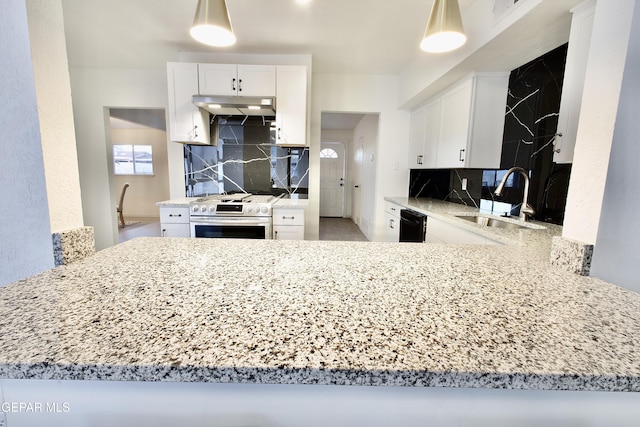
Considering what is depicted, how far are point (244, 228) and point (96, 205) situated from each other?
2.69m

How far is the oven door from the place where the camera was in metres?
2.61

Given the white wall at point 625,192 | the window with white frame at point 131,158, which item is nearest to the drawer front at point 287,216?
the white wall at point 625,192

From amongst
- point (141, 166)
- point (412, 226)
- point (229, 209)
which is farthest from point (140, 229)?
point (412, 226)

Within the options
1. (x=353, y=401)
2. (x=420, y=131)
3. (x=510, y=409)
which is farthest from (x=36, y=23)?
(x=420, y=131)

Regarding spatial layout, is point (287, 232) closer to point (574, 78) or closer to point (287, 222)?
point (287, 222)

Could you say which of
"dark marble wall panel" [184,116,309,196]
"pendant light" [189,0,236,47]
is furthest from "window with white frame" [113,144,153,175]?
"pendant light" [189,0,236,47]

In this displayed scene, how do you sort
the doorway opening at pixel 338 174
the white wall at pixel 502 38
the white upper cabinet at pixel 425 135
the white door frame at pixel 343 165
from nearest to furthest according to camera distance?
1. the white wall at pixel 502 38
2. the white upper cabinet at pixel 425 135
3. the doorway opening at pixel 338 174
4. the white door frame at pixel 343 165

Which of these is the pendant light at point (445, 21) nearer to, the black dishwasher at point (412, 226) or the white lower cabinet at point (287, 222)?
the black dishwasher at point (412, 226)

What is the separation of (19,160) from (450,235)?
2302mm

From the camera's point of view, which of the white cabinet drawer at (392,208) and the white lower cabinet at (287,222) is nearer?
the white lower cabinet at (287,222)

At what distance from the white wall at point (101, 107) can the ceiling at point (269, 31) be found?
0.58 ft

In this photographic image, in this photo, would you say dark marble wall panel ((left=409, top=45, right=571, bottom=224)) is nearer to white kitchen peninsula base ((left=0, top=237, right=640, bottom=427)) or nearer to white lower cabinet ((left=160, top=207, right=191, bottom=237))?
white kitchen peninsula base ((left=0, top=237, right=640, bottom=427))

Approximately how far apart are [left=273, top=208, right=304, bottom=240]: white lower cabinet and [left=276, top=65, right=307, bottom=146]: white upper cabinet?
2.78ft

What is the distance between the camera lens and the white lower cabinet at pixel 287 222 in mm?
2734
